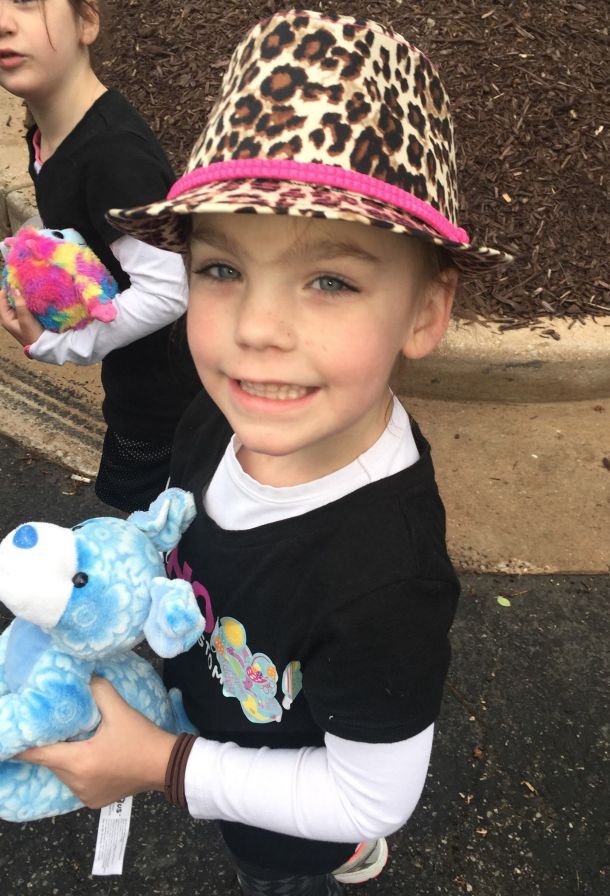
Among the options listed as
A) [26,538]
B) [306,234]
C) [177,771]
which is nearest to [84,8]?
[306,234]

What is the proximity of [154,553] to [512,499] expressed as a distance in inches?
90.0

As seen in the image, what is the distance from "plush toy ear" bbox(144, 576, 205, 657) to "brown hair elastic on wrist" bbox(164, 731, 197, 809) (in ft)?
0.70

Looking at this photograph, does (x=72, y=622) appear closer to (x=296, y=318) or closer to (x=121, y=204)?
(x=296, y=318)

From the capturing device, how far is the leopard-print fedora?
116 cm

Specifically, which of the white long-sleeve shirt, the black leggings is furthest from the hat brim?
the black leggings

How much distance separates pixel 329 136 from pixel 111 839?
152 centimetres

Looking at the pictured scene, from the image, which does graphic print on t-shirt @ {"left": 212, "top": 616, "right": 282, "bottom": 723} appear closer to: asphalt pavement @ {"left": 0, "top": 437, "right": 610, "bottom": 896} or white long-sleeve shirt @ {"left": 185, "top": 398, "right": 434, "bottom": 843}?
white long-sleeve shirt @ {"left": 185, "top": 398, "right": 434, "bottom": 843}

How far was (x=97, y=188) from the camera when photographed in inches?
89.1

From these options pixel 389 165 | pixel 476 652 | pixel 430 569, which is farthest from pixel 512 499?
pixel 389 165

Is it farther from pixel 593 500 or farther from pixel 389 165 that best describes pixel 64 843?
pixel 593 500

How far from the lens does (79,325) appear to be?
2455mm

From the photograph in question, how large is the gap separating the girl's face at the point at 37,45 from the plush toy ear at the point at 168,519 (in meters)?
1.48

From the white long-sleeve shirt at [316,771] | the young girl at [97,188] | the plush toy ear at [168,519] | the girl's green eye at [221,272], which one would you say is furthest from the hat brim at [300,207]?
the young girl at [97,188]

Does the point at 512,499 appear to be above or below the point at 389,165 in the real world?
below
